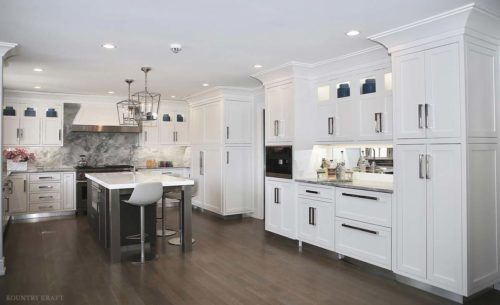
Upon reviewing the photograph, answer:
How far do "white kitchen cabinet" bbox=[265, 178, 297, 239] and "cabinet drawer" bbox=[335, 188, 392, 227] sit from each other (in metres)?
0.86

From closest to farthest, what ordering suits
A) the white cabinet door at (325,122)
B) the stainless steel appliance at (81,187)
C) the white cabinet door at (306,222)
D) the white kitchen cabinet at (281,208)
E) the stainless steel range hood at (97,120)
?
the white cabinet door at (306,222) < the white cabinet door at (325,122) < the white kitchen cabinet at (281,208) < the stainless steel appliance at (81,187) < the stainless steel range hood at (97,120)

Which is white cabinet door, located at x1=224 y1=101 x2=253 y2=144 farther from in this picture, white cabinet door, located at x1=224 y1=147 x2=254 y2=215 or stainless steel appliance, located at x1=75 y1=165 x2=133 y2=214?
stainless steel appliance, located at x1=75 y1=165 x2=133 y2=214

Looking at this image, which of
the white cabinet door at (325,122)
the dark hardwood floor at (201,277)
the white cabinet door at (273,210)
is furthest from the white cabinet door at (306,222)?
the white cabinet door at (325,122)

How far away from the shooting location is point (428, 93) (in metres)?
3.41

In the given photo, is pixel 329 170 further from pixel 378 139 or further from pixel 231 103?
pixel 231 103

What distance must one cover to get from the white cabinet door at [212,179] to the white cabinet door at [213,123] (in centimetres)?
21

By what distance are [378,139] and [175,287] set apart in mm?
2719

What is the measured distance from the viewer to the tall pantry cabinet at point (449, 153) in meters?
3.16

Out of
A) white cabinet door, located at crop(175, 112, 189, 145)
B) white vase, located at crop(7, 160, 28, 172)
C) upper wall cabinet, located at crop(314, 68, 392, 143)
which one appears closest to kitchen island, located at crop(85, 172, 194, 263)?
upper wall cabinet, located at crop(314, 68, 392, 143)

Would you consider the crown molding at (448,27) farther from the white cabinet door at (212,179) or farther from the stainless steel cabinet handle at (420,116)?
the white cabinet door at (212,179)

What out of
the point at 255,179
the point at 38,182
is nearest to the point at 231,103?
the point at 255,179

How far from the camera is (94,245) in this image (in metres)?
5.09

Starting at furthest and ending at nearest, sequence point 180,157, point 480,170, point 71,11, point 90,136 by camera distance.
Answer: point 180,157 → point 90,136 → point 480,170 → point 71,11

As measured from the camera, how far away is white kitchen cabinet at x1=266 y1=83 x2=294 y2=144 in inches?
203
